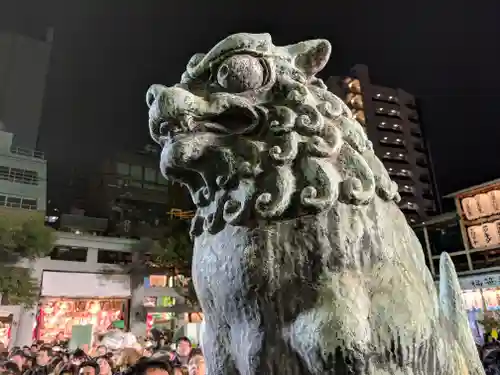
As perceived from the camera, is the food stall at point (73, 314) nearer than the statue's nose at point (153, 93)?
No

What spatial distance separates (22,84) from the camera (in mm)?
17844

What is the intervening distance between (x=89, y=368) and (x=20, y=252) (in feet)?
38.4

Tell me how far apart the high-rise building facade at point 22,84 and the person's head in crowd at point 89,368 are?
1606cm

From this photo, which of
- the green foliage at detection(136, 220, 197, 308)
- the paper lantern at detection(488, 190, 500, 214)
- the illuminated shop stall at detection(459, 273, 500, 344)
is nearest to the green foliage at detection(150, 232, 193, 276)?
the green foliage at detection(136, 220, 197, 308)

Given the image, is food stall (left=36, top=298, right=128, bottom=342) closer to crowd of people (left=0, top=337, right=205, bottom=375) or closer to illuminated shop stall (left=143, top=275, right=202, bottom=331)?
illuminated shop stall (left=143, top=275, right=202, bottom=331)

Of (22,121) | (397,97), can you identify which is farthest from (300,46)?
(397,97)

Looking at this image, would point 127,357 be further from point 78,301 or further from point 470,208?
point 470,208

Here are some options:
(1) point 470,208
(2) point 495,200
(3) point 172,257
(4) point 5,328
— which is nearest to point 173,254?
(3) point 172,257

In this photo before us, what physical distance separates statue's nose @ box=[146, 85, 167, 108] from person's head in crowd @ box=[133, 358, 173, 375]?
6.81ft

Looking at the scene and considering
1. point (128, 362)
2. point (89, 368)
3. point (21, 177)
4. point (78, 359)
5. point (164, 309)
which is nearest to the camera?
point (89, 368)

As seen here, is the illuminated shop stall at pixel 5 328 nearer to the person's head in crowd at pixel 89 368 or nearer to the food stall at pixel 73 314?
the food stall at pixel 73 314

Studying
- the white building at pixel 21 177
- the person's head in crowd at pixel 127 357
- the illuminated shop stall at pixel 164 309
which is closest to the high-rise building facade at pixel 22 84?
the white building at pixel 21 177

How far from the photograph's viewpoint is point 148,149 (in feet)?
76.6

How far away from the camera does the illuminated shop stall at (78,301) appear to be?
564 inches
